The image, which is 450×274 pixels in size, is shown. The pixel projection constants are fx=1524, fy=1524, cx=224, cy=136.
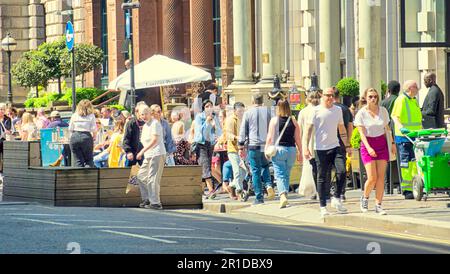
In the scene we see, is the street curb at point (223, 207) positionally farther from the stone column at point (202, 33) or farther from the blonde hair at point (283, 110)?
the stone column at point (202, 33)

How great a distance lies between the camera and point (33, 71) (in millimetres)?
57625

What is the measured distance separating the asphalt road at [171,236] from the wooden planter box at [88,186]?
81.5 inches

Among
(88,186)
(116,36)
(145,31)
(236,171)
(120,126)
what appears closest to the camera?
(88,186)

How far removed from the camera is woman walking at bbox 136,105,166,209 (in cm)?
2395

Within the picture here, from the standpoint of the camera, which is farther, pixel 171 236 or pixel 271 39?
pixel 271 39

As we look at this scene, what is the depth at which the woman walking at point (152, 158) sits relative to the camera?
78.6ft

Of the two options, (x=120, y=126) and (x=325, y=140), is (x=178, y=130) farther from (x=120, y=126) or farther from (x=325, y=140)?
(x=325, y=140)

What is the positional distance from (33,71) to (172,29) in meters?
9.75

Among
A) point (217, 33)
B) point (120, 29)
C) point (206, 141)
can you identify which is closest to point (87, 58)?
point (120, 29)

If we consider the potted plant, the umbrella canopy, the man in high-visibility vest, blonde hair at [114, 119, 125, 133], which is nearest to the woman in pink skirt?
the man in high-visibility vest

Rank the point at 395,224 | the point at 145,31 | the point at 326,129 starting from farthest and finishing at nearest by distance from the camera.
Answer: the point at 145,31 → the point at 326,129 → the point at 395,224

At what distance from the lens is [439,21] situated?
22094mm

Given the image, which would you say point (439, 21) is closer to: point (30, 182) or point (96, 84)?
point (30, 182)

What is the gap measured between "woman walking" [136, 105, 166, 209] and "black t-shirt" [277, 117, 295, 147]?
2038 millimetres
